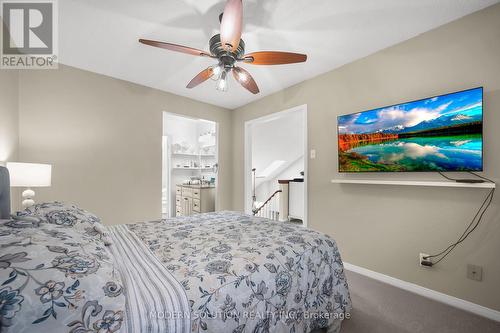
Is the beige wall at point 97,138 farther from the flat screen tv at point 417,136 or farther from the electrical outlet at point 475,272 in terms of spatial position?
the electrical outlet at point 475,272

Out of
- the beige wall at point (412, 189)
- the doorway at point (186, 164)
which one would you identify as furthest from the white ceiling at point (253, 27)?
the doorway at point (186, 164)

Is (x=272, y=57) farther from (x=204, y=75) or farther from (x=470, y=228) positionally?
(x=470, y=228)

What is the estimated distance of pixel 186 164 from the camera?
550 centimetres

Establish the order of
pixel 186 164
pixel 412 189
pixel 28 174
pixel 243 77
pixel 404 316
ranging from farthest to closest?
pixel 186 164 < pixel 412 189 < pixel 243 77 < pixel 28 174 < pixel 404 316

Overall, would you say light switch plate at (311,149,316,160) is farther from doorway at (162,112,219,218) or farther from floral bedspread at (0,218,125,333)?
floral bedspread at (0,218,125,333)

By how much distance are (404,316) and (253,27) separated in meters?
2.80

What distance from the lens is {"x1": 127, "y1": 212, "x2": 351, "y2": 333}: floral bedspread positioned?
0.90 metres

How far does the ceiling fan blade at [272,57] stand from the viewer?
64.8 inches

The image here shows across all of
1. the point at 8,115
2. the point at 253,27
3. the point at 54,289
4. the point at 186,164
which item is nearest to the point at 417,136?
the point at 253,27

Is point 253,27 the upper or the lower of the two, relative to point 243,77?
upper

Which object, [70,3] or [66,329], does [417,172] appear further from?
[70,3]

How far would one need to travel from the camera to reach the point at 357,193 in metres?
2.44

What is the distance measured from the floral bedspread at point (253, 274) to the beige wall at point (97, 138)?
1402 mm

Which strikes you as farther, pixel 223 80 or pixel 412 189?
pixel 412 189
